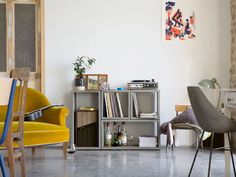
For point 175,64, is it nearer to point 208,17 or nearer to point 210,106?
point 208,17

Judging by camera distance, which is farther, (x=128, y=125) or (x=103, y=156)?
(x=128, y=125)

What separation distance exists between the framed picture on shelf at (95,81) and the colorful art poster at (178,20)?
3.74ft

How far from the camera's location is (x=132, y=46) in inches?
237

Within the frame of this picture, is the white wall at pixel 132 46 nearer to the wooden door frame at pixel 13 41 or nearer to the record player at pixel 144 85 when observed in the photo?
the wooden door frame at pixel 13 41

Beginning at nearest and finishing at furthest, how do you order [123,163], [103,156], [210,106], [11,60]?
[210,106] → [123,163] → [103,156] → [11,60]

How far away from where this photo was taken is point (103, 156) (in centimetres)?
506

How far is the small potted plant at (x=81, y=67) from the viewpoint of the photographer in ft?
18.9

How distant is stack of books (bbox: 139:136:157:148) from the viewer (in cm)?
567

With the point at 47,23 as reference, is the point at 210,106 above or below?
below

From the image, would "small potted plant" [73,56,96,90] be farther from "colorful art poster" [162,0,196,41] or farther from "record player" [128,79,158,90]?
"colorful art poster" [162,0,196,41]

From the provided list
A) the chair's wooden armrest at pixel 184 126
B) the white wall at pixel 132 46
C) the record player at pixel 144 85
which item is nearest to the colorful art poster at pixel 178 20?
the white wall at pixel 132 46

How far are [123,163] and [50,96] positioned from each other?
196 centimetres

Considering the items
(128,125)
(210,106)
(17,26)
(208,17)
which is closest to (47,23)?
(17,26)

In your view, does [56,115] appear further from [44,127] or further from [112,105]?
[112,105]
